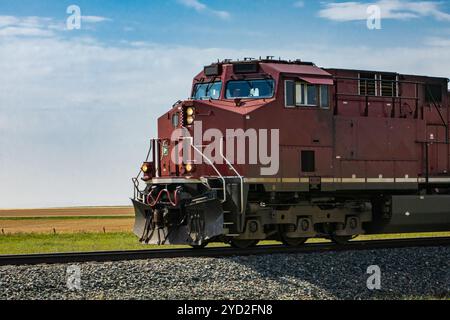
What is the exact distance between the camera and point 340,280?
12.1 m

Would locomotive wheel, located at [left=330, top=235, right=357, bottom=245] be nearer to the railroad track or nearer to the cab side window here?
the railroad track

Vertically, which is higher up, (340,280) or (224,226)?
(224,226)

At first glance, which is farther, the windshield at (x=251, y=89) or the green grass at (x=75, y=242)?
the green grass at (x=75, y=242)

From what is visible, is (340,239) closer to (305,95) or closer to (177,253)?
(305,95)

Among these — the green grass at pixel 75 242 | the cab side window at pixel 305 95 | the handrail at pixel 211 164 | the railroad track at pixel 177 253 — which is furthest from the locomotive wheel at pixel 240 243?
the green grass at pixel 75 242

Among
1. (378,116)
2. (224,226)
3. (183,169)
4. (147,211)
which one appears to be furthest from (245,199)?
(378,116)

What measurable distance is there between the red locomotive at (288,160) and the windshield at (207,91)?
0.03 m

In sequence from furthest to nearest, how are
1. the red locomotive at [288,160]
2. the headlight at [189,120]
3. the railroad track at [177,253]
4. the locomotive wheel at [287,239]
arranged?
the locomotive wheel at [287,239], the headlight at [189,120], the red locomotive at [288,160], the railroad track at [177,253]

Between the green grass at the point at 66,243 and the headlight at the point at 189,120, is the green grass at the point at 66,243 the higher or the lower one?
the lower one

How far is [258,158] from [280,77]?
1704 mm

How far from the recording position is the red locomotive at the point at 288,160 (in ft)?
44.5

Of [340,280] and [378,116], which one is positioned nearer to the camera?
[340,280]

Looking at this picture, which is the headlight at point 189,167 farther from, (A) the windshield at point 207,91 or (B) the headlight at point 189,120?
(A) the windshield at point 207,91
